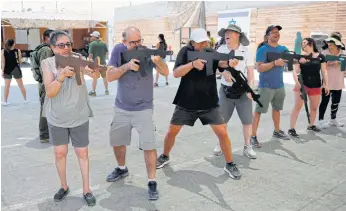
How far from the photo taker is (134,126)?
3.53 m

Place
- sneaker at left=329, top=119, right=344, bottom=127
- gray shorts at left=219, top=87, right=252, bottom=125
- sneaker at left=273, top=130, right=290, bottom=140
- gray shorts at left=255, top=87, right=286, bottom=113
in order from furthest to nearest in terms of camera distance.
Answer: sneaker at left=329, top=119, right=344, bottom=127 → sneaker at left=273, top=130, right=290, bottom=140 → gray shorts at left=255, top=87, right=286, bottom=113 → gray shorts at left=219, top=87, right=252, bottom=125

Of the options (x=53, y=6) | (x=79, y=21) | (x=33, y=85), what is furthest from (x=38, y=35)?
(x=33, y=85)

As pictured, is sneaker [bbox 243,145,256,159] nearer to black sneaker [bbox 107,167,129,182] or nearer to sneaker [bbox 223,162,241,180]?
sneaker [bbox 223,162,241,180]

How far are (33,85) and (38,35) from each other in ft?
41.5

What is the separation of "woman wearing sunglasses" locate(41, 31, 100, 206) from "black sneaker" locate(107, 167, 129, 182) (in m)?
0.48

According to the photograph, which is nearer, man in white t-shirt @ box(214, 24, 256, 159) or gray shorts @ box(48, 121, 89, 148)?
gray shorts @ box(48, 121, 89, 148)

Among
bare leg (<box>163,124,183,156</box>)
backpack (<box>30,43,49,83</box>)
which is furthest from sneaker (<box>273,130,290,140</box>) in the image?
backpack (<box>30,43,49,83</box>)

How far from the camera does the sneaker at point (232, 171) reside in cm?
394

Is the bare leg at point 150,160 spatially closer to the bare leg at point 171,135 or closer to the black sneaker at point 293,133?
the bare leg at point 171,135

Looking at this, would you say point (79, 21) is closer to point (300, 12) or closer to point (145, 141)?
point (300, 12)

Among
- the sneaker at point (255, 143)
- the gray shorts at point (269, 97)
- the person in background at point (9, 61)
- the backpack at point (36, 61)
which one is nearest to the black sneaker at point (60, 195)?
the backpack at point (36, 61)

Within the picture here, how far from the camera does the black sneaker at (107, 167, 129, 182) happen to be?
3.82 metres

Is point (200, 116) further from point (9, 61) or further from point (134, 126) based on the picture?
point (9, 61)

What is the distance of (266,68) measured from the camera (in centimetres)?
476
